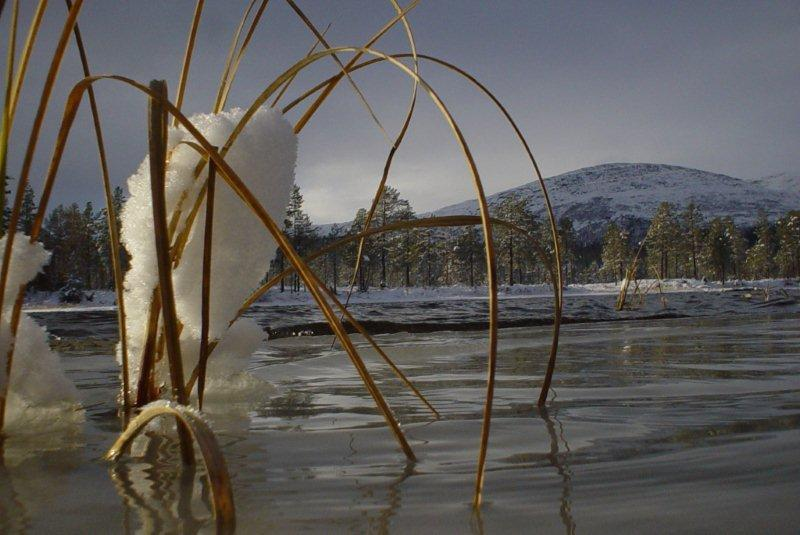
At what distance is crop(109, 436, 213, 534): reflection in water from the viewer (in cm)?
58

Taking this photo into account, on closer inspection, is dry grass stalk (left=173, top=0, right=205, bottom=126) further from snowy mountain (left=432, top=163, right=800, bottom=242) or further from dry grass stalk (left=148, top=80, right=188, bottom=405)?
snowy mountain (left=432, top=163, right=800, bottom=242)

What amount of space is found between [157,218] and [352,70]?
16.2 inches

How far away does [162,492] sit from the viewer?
0.68m

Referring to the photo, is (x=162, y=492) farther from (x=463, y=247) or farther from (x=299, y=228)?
(x=463, y=247)

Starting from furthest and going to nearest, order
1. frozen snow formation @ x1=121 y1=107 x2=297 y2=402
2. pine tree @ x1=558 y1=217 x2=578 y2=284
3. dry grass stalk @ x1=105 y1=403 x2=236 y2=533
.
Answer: pine tree @ x1=558 y1=217 x2=578 y2=284 < frozen snow formation @ x1=121 y1=107 x2=297 y2=402 < dry grass stalk @ x1=105 y1=403 x2=236 y2=533

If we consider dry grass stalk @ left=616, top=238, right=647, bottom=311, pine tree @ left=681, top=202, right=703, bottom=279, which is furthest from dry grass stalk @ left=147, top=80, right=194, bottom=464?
pine tree @ left=681, top=202, right=703, bottom=279

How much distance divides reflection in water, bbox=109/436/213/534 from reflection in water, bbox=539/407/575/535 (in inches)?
13.3

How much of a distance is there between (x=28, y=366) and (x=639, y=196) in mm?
169379

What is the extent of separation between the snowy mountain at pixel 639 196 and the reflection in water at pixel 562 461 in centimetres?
13193

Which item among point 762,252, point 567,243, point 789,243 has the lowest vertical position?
point 762,252

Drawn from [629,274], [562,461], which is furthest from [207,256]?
[629,274]

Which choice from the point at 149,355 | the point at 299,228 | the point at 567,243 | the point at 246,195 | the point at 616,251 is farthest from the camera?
the point at 567,243

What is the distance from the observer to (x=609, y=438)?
958 millimetres

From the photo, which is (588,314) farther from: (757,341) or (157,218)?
(157,218)
